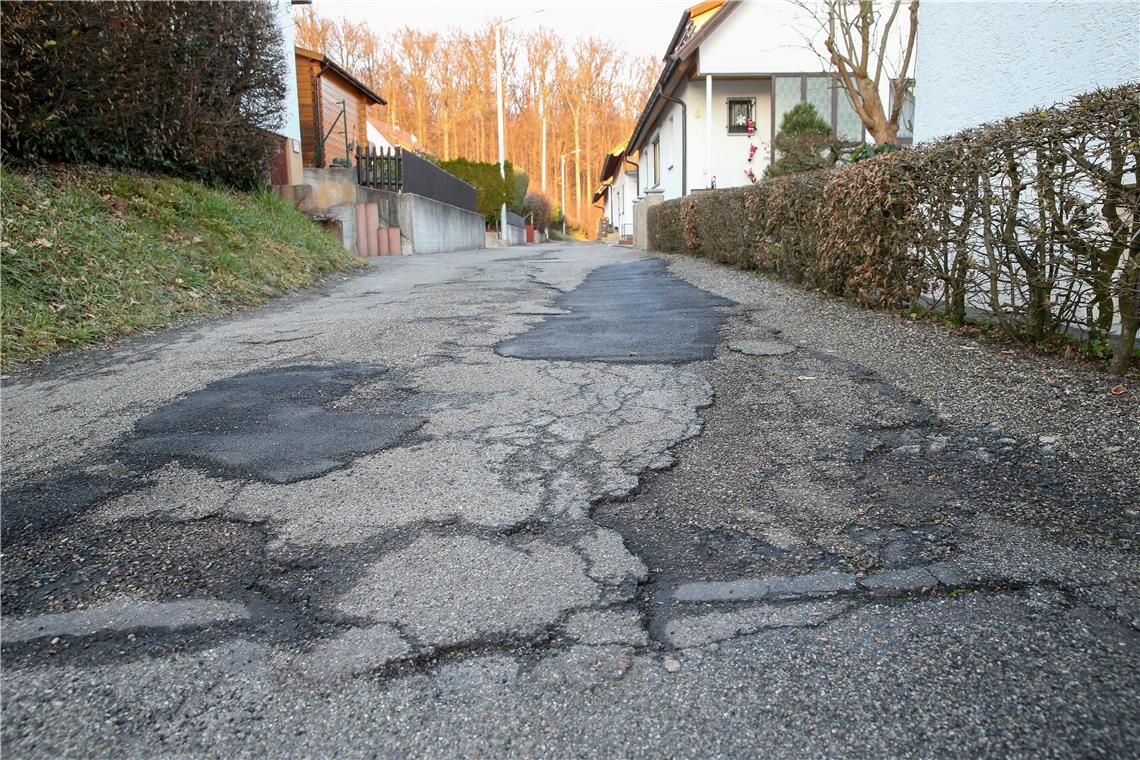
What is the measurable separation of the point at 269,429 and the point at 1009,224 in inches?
167

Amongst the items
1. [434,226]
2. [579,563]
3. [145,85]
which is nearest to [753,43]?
[434,226]

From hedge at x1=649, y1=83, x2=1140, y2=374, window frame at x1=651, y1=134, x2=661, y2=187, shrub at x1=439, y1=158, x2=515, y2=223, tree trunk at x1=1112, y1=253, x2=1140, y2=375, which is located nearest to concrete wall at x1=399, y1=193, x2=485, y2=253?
window frame at x1=651, y1=134, x2=661, y2=187

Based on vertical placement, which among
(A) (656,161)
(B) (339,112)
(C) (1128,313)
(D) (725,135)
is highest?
(B) (339,112)

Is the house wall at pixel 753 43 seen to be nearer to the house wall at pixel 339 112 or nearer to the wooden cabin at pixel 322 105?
the wooden cabin at pixel 322 105

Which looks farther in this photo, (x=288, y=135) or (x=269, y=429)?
(x=288, y=135)

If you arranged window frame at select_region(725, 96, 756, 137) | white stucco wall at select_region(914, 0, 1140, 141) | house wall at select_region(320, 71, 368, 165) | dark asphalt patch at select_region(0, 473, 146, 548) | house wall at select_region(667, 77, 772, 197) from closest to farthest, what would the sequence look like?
dark asphalt patch at select_region(0, 473, 146, 548), white stucco wall at select_region(914, 0, 1140, 141), house wall at select_region(667, 77, 772, 197), window frame at select_region(725, 96, 756, 137), house wall at select_region(320, 71, 368, 165)

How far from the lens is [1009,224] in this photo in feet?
14.8

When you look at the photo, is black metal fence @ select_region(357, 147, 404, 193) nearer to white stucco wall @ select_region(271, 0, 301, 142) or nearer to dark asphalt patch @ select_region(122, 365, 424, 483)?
white stucco wall @ select_region(271, 0, 301, 142)

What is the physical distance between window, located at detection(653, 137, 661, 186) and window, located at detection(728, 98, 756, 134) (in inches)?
215

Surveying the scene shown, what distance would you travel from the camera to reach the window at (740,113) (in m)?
20.5

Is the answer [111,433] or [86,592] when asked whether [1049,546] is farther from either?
[111,433]

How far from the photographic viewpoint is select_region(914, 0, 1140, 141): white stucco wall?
6.00 metres

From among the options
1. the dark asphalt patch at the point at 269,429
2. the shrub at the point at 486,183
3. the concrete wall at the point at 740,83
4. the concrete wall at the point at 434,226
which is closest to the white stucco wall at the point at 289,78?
the concrete wall at the point at 434,226

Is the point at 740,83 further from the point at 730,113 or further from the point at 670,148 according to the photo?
the point at 670,148
